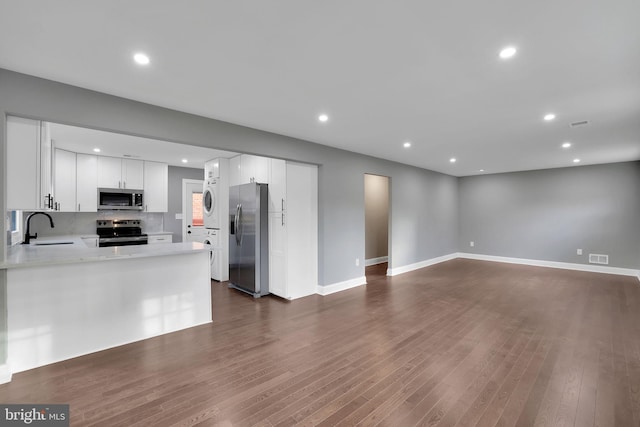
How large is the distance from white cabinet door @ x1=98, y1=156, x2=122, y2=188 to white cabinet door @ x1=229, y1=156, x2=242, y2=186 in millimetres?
2289

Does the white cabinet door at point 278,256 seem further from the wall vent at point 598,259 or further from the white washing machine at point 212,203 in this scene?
the wall vent at point 598,259

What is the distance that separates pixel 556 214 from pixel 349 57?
7568 millimetres

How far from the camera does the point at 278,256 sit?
4.67 metres

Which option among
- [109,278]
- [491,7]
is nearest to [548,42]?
[491,7]

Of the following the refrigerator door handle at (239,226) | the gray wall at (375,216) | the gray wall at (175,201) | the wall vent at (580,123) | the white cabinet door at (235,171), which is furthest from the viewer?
the gray wall at (375,216)

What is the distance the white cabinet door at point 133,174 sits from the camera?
19.3 ft

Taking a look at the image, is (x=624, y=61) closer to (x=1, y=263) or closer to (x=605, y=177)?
(x=1, y=263)

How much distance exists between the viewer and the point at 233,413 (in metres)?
1.95

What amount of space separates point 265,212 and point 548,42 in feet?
13.1

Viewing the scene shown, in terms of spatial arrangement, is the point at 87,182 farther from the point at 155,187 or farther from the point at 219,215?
the point at 219,215

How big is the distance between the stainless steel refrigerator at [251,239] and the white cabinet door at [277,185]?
14cm

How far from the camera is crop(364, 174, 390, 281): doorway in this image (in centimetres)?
763

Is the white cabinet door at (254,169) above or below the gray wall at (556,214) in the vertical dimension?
above

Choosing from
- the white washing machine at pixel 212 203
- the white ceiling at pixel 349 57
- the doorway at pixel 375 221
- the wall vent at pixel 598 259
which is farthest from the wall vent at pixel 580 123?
the white washing machine at pixel 212 203
